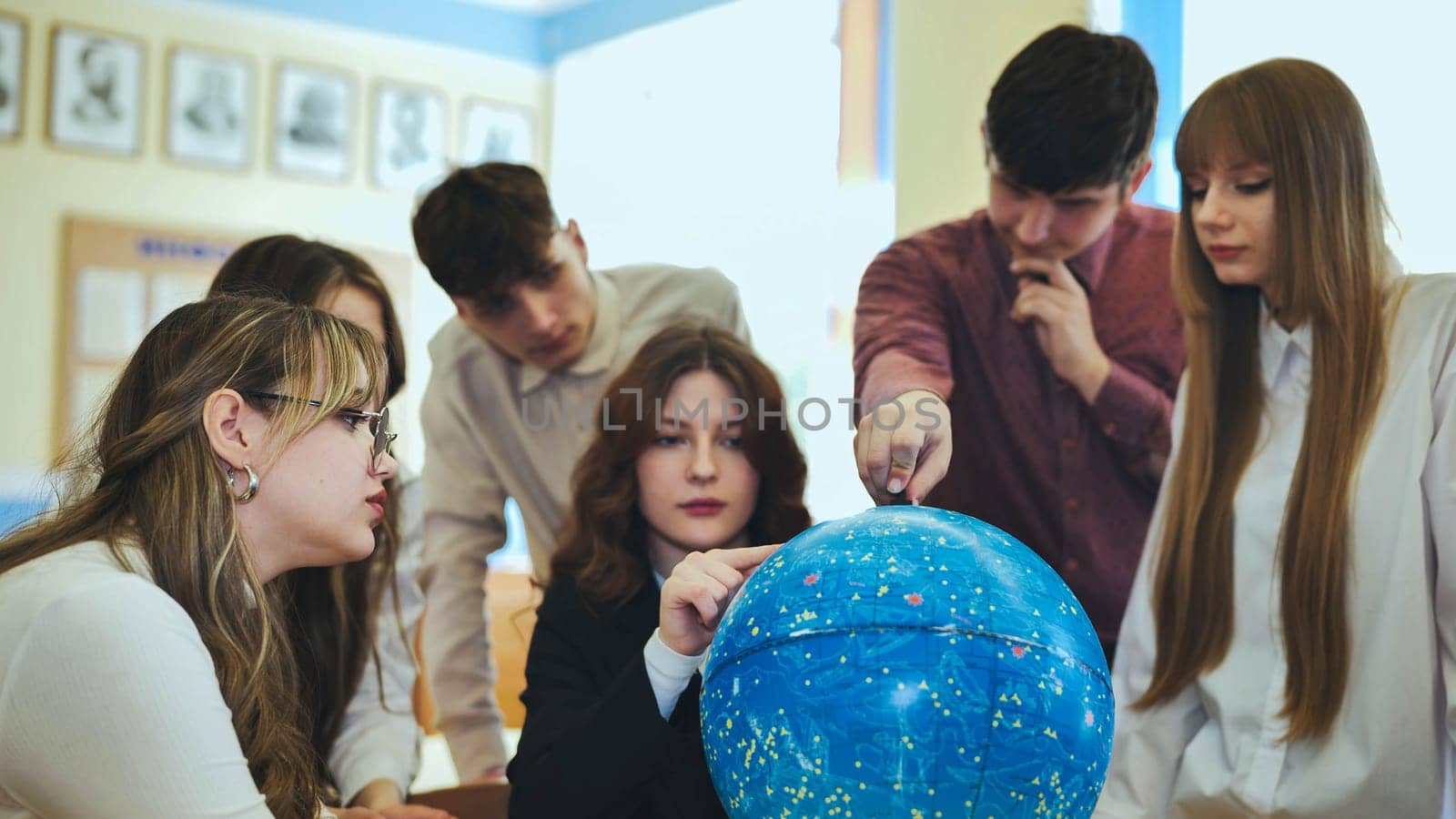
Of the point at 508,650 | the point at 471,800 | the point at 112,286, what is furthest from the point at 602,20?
the point at 471,800

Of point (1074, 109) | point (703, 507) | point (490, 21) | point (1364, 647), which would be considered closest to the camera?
point (1364, 647)

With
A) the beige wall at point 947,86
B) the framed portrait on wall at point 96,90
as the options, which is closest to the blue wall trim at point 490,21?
the framed portrait on wall at point 96,90

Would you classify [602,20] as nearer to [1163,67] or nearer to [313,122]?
[313,122]

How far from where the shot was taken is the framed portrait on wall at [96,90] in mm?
5434

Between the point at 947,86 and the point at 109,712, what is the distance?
2.15 m

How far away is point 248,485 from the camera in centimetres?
162

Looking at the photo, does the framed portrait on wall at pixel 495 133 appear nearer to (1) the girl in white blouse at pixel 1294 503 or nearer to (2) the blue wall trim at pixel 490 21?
(2) the blue wall trim at pixel 490 21

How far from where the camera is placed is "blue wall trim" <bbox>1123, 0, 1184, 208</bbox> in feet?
9.46

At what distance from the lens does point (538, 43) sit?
6.52 metres

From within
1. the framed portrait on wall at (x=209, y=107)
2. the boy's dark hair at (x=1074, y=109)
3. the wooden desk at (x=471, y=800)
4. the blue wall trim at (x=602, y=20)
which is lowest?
the wooden desk at (x=471, y=800)

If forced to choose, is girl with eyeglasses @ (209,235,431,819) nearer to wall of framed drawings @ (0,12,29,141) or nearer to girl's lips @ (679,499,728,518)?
girl's lips @ (679,499,728,518)

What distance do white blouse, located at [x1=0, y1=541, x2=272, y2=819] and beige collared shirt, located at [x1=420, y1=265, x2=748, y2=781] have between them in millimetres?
1656

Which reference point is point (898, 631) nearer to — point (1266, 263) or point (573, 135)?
point (1266, 263)

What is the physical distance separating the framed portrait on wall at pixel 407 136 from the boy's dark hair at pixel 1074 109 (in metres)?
4.13
